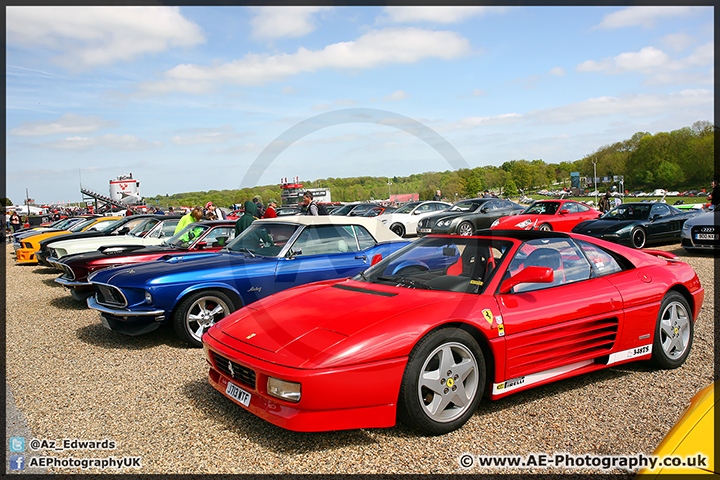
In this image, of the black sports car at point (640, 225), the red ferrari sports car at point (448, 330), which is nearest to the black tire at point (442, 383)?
→ the red ferrari sports car at point (448, 330)

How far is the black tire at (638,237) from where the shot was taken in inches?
487

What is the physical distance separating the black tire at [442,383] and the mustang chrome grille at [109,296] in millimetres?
3677

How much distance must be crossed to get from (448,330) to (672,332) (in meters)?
2.44

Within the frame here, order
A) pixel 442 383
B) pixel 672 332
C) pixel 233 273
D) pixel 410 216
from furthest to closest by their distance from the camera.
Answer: pixel 410 216, pixel 233 273, pixel 672 332, pixel 442 383

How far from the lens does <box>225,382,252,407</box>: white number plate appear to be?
3.04 metres

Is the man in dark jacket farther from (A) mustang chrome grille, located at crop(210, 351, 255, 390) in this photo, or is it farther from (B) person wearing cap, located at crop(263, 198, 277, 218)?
(A) mustang chrome grille, located at crop(210, 351, 255, 390)

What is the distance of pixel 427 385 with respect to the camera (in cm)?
298

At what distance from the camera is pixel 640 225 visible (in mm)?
12477

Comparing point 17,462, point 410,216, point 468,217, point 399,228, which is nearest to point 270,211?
point 17,462

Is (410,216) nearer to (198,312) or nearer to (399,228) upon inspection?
(399,228)

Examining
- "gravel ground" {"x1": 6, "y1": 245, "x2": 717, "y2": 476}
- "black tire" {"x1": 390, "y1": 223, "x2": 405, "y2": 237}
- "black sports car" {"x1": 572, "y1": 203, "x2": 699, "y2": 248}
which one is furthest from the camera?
"black tire" {"x1": 390, "y1": 223, "x2": 405, "y2": 237}

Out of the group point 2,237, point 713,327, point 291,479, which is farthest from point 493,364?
point 2,237

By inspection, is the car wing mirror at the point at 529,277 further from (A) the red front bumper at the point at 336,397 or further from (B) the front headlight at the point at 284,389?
(B) the front headlight at the point at 284,389

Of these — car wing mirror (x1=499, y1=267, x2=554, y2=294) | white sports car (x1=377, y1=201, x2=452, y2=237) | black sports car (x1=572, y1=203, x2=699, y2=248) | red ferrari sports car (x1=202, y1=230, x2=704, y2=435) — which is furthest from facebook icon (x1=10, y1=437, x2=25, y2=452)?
white sports car (x1=377, y1=201, x2=452, y2=237)
